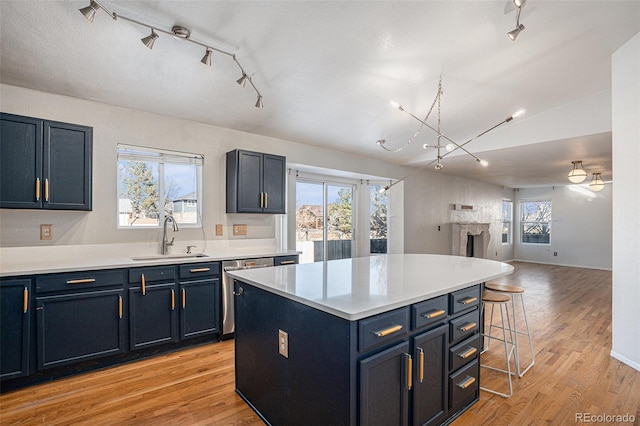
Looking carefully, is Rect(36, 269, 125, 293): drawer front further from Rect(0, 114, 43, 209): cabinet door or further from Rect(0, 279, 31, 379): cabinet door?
Rect(0, 114, 43, 209): cabinet door

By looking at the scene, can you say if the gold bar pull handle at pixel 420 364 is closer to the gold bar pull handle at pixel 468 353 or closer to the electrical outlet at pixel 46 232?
the gold bar pull handle at pixel 468 353

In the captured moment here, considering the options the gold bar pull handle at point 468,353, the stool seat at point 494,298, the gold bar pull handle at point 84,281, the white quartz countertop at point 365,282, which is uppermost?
the white quartz countertop at point 365,282

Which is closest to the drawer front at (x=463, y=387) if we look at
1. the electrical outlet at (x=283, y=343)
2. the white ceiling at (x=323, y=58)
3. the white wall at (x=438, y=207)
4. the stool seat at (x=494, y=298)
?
the stool seat at (x=494, y=298)

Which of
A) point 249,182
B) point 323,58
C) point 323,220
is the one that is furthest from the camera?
point 323,220

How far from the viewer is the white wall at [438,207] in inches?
251

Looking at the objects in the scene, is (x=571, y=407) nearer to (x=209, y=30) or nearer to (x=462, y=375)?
(x=462, y=375)

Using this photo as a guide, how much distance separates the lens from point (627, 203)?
2.95 meters

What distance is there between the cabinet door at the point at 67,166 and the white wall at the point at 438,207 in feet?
16.2

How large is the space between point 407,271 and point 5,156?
10.4 feet

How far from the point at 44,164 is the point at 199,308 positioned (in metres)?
1.78

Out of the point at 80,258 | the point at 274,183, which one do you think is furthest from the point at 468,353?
the point at 80,258

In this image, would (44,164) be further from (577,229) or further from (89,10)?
(577,229)

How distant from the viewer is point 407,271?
242cm

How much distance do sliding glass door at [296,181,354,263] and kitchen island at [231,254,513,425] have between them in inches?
108
